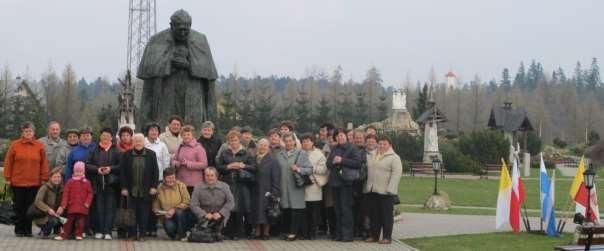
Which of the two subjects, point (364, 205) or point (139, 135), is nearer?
point (139, 135)

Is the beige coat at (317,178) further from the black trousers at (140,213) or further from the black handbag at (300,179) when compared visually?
the black trousers at (140,213)

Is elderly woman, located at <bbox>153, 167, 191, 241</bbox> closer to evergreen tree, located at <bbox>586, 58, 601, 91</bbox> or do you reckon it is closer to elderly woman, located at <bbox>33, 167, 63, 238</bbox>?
elderly woman, located at <bbox>33, 167, 63, 238</bbox>

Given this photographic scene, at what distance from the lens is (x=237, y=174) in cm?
1195

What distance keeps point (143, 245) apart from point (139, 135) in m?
1.41

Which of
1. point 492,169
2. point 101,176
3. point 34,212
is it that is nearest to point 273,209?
point 101,176

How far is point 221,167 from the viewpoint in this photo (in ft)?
39.1

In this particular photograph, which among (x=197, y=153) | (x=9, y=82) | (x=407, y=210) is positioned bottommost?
(x=407, y=210)

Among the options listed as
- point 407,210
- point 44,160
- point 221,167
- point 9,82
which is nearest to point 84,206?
point 44,160

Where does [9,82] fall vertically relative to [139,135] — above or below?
above

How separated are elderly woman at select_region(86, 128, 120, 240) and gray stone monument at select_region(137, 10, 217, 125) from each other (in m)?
1.20

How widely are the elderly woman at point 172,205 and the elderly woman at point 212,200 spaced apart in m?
0.15

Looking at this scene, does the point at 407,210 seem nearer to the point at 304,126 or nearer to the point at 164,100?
the point at 164,100

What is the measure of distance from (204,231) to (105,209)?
1332 mm

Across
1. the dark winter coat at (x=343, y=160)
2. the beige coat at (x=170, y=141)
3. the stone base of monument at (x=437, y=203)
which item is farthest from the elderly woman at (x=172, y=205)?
the stone base of monument at (x=437, y=203)
